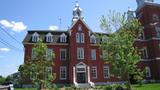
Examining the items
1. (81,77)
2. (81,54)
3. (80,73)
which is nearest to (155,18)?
(81,54)

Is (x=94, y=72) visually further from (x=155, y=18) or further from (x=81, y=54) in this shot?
(x=155, y=18)

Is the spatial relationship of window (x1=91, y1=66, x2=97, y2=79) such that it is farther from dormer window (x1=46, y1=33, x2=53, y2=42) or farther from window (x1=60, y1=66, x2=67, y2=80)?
dormer window (x1=46, y1=33, x2=53, y2=42)

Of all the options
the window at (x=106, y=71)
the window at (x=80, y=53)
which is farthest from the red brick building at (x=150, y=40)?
the window at (x=80, y=53)

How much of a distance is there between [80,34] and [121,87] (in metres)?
18.0

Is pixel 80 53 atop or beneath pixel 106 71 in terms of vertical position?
atop

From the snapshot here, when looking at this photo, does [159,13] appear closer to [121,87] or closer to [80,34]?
[80,34]

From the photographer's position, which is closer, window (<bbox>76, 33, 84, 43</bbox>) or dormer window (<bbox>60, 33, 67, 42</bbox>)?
window (<bbox>76, 33, 84, 43</bbox>)

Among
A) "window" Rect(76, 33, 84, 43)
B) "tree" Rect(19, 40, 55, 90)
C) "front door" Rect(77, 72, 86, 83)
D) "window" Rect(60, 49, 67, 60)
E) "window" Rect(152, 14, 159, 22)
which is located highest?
"window" Rect(152, 14, 159, 22)

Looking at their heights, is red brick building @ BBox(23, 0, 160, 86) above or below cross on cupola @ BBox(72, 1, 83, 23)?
below

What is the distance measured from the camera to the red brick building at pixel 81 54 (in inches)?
1452

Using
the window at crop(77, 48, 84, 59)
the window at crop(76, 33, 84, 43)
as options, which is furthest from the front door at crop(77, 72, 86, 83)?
the window at crop(76, 33, 84, 43)

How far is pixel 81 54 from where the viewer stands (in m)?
37.7

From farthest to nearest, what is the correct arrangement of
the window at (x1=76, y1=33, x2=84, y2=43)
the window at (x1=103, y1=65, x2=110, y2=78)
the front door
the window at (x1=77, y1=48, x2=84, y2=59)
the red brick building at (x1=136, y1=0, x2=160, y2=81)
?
the red brick building at (x1=136, y1=0, x2=160, y2=81) → the window at (x1=103, y1=65, x2=110, y2=78) → the window at (x1=76, y1=33, x2=84, y2=43) → the window at (x1=77, y1=48, x2=84, y2=59) → the front door

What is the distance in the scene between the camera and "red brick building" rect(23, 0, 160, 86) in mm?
36875
